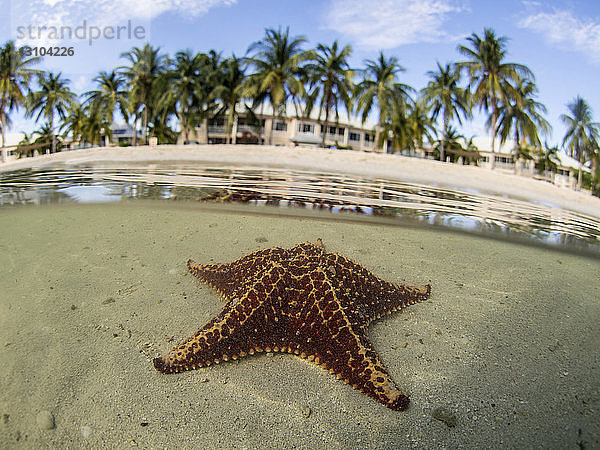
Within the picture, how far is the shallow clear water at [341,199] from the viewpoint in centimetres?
796

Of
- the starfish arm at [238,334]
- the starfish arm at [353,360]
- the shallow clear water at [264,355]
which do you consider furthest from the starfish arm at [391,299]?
the starfish arm at [238,334]

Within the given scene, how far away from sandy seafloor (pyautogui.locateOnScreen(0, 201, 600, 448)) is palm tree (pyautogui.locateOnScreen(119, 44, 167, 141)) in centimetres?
4589

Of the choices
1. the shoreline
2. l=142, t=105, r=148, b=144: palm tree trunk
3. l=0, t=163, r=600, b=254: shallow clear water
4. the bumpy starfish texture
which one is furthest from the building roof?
the bumpy starfish texture

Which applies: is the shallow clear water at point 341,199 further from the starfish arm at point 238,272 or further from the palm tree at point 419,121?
the palm tree at point 419,121

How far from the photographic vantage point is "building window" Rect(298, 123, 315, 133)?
53.7 metres

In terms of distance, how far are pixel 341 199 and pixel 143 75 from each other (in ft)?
151

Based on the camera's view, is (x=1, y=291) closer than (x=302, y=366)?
No

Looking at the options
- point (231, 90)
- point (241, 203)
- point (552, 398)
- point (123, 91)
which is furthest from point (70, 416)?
point (123, 91)

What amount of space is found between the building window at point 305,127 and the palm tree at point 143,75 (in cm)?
1835

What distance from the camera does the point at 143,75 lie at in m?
46.2

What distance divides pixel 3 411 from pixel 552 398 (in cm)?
375

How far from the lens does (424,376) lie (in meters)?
2.89

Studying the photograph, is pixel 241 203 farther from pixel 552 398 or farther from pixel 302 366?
pixel 552 398

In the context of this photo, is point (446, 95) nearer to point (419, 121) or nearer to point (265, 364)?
point (419, 121)
